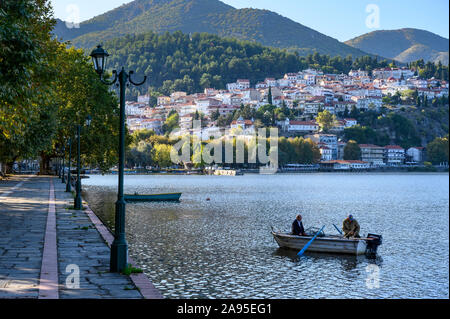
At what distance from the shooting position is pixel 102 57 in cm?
1266

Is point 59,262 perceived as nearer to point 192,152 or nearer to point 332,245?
point 332,245

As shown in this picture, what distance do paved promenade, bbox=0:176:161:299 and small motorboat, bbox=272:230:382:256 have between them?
8.02 meters

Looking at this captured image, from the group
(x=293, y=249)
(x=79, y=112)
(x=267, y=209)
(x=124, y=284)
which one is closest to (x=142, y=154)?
(x=79, y=112)

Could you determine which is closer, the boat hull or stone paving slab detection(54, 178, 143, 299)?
stone paving slab detection(54, 178, 143, 299)

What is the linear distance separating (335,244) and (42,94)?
12880mm

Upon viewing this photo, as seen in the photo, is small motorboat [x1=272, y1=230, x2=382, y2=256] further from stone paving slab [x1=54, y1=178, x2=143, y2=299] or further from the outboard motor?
stone paving slab [x1=54, y1=178, x2=143, y2=299]

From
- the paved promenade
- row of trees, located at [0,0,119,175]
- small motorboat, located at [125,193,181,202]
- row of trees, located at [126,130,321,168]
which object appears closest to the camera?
the paved promenade

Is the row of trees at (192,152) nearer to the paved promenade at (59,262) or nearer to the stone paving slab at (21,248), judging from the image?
the stone paving slab at (21,248)

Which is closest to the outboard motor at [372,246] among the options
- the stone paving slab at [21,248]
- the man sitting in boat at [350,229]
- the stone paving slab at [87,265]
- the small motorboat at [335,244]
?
the small motorboat at [335,244]

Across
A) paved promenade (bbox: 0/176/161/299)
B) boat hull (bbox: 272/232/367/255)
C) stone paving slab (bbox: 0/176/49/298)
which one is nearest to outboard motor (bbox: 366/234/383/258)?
boat hull (bbox: 272/232/367/255)

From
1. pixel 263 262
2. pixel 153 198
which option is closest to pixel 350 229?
pixel 263 262

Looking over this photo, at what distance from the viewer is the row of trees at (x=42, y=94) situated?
12969 mm

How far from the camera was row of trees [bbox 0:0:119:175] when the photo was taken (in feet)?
42.5

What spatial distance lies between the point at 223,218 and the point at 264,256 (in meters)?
15.5
